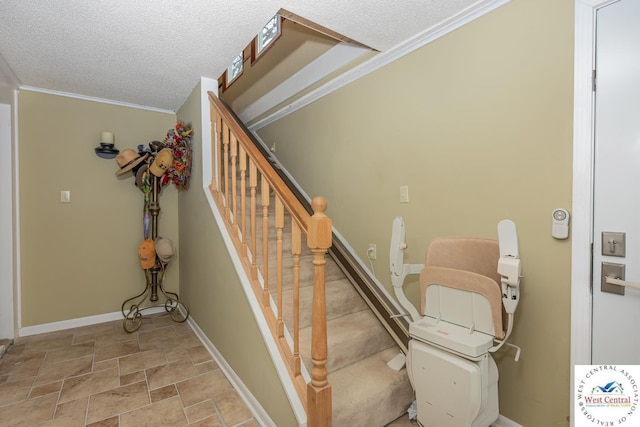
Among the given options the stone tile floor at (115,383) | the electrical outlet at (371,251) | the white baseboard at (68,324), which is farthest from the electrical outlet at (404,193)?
the white baseboard at (68,324)

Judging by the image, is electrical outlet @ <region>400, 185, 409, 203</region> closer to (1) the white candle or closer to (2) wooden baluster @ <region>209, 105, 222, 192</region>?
(2) wooden baluster @ <region>209, 105, 222, 192</region>

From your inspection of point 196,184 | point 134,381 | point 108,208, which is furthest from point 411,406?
point 108,208

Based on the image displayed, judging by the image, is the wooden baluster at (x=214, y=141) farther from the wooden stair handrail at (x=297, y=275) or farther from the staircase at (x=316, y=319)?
the wooden stair handrail at (x=297, y=275)

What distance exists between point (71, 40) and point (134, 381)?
242 centimetres

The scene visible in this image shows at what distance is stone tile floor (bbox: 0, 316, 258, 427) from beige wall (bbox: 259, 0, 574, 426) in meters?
1.50

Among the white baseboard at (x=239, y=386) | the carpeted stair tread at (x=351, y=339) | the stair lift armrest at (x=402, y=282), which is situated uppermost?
the stair lift armrest at (x=402, y=282)

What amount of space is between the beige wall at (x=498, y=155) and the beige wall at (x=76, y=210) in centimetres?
266

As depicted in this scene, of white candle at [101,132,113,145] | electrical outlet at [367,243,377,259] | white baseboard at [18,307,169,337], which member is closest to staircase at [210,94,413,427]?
electrical outlet at [367,243,377,259]

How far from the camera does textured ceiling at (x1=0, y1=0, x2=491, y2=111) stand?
5.40ft

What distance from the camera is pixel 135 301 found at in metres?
3.30

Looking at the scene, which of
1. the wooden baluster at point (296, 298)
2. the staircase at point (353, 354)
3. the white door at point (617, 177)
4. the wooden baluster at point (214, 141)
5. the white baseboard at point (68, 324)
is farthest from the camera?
the white baseboard at point (68, 324)

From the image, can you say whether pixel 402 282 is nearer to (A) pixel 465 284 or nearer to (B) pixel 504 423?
(A) pixel 465 284

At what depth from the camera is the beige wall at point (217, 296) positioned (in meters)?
1.63

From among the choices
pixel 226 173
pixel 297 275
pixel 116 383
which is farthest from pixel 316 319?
pixel 116 383
